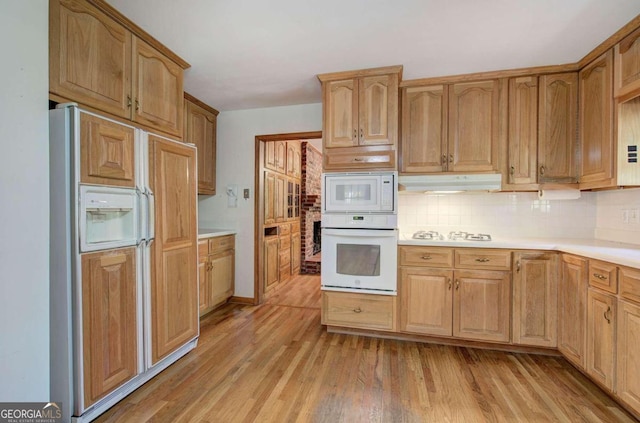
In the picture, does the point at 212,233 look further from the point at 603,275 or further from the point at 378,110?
the point at 603,275

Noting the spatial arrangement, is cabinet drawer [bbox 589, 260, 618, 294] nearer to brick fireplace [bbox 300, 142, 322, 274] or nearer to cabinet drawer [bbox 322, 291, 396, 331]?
cabinet drawer [bbox 322, 291, 396, 331]

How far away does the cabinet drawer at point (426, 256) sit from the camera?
91.4 inches

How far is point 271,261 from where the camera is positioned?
3.77 m

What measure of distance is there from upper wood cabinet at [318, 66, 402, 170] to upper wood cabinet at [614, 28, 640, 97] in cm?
144

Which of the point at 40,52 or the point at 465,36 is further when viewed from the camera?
the point at 465,36

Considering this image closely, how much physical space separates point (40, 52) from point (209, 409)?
6.69ft

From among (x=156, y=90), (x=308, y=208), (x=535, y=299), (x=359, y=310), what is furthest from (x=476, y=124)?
(x=308, y=208)

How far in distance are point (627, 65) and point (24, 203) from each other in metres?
3.57

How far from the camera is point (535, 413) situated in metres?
1.59

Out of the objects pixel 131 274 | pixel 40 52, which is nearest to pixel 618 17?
pixel 40 52

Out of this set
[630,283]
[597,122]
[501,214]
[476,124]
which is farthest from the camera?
[501,214]

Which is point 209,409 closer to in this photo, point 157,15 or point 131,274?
point 131,274

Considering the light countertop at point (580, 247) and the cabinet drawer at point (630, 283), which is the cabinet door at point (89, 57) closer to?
the light countertop at point (580, 247)

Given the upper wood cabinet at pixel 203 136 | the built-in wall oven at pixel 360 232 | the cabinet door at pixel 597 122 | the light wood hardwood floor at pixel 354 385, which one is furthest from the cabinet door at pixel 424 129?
the upper wood cabinet at pixel 203 136
